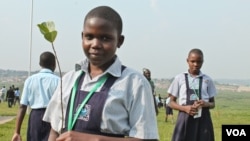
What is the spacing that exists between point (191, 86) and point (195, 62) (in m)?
0.29

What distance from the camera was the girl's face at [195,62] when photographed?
5840 millimetres

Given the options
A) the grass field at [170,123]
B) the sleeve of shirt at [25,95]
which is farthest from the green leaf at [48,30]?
the grass field at [170,123]

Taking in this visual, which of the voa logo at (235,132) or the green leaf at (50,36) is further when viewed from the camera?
the voa logo at (235,132)

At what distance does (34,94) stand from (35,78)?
19 centimetres

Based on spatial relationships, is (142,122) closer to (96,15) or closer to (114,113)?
(114,113)

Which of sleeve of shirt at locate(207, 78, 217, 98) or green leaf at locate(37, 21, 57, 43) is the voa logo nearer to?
sleeve of shirt at locate(207, 78, 217, 98)

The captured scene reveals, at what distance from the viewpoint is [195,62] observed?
19.3ft

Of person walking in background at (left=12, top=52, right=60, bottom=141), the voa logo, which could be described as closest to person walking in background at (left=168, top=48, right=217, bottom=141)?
the voa logo

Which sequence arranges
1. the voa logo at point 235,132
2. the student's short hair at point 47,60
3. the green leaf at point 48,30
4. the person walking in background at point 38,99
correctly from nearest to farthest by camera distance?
the green leaf at point 48,30 < the voa logo at point 235,132 < the person walking in background at point 38,99 < the student's short hair at point 47,60

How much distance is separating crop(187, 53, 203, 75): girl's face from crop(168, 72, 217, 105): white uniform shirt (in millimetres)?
74

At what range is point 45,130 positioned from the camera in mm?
5785

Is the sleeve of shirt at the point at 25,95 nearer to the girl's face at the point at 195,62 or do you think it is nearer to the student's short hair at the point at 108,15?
the girl's face at the point at 195,62

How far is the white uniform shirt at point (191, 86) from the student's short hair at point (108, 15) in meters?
3.64

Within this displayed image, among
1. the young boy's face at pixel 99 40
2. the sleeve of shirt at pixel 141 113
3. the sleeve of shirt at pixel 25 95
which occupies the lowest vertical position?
the sleeve of shirt at pixel 25 95
